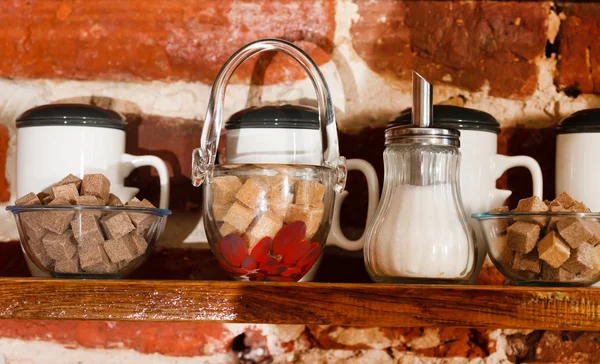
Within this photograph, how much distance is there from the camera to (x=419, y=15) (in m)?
0.71

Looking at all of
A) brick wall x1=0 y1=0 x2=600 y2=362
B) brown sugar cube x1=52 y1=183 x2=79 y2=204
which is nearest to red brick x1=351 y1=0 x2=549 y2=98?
brick wall x1=0 y1=0 x2=600 y2=362

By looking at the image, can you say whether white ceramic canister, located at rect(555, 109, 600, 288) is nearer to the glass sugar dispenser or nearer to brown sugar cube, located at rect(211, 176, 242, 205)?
the glass sugar dispenser

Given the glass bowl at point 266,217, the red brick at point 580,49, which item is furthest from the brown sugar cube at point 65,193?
the red brick at point 580,49

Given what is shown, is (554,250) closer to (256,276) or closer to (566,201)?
(566,201)

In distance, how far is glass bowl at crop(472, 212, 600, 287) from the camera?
1.75 feet

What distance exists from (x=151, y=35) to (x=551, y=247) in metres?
0.42

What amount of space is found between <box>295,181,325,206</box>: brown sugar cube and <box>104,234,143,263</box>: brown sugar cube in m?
0.14

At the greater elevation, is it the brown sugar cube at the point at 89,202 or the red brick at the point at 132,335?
the brown sugar cube at the point at 89,202

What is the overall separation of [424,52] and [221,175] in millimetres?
258

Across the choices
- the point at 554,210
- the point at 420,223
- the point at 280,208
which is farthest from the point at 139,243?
the point at 554,210

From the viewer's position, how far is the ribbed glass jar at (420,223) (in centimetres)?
55

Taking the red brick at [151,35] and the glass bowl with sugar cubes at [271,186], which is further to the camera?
the red brick at [151,35]

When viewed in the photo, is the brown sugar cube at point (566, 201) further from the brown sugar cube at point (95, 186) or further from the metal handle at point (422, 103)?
the brown sugar cube at point (95, 186)

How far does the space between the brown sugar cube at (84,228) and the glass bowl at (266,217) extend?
0.09 m
